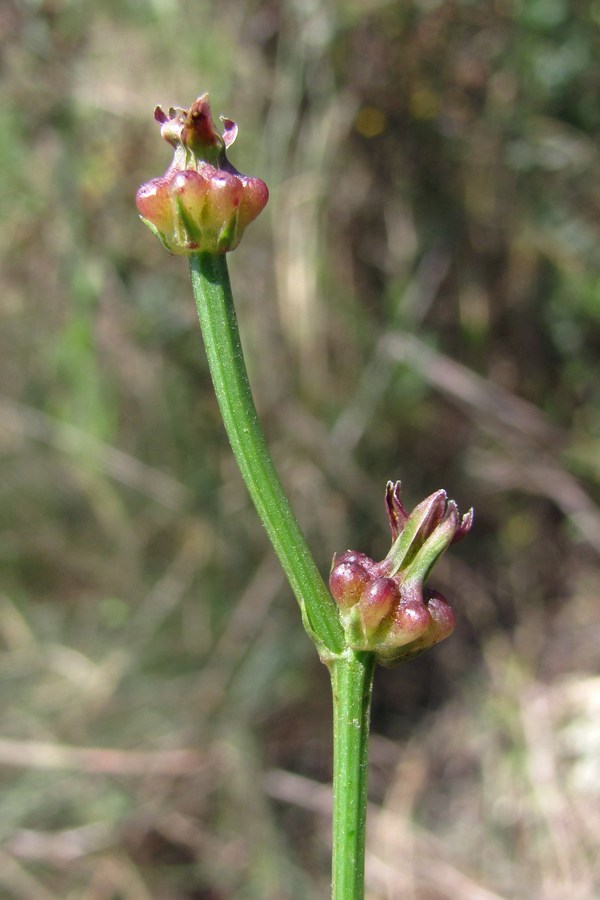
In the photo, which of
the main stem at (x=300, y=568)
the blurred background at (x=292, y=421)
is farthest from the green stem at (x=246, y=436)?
the blurred background at (x=292, y=421)

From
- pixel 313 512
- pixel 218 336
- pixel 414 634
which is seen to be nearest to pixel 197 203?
pixel 218 336

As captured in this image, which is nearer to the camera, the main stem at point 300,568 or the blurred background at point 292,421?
the main stem at point 300,568

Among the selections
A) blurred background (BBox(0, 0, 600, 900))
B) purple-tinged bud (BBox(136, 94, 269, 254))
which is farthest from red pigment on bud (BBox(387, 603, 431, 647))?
blurred background (BBox(0, 0, 600, 900))

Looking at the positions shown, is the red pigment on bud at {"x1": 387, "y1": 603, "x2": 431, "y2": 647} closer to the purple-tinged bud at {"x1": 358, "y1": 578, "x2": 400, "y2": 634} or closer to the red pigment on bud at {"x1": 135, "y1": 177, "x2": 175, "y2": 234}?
the purple-tinged bud at {"x1": 358, "y1": 578, "x2": 400, "y2": 634}

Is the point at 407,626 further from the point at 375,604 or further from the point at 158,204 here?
the point at 158,204

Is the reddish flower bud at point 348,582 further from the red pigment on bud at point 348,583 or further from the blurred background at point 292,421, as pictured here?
the blurred background at point 292,421

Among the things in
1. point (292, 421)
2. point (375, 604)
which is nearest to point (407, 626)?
point (375, 604)

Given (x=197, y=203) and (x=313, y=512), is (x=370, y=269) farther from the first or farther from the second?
(x=197, y=203)
